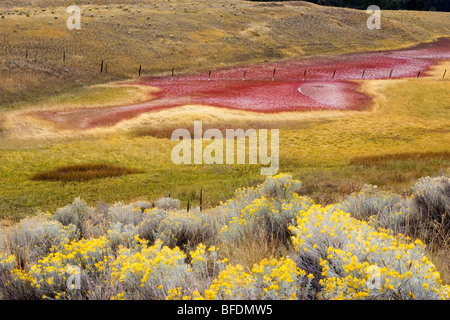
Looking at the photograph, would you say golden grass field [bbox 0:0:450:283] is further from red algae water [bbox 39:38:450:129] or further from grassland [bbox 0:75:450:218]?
red algae water [bbox 39:38:450:129]

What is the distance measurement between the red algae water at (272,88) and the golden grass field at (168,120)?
1695 millimetres

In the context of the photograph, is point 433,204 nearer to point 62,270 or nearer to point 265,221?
point 265,221

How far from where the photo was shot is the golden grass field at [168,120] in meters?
18.8

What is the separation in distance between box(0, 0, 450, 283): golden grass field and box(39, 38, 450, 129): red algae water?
66.7 inches

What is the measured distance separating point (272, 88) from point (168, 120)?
1498 centimetres

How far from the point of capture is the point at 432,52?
73812mm

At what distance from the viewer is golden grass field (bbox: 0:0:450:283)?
741 inches

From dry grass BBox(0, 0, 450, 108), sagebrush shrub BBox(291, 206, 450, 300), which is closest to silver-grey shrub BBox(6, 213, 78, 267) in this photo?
sagebrush shrub BBox(291, 206, 450, 300)

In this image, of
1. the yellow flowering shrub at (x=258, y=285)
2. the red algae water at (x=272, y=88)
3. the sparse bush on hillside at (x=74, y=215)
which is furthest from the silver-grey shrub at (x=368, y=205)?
the red algae water at (x=272, y=88)

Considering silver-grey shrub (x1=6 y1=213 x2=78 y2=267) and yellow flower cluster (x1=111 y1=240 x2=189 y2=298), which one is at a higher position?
yellow flower cluster (x1=111 y1=240 x2=189 y2=298)

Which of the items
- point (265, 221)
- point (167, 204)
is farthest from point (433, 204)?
point (167, 204)

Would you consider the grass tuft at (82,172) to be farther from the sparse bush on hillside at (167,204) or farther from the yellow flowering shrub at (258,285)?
the yellow flowering shrub at (258,285)

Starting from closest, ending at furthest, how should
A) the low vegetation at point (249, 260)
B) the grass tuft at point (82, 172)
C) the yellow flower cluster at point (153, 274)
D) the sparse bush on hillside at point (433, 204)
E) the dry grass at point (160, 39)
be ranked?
the low vegetation at point (249, 260)
the yellow flower cluster at point (153, 274)
the sparse bush on hillside at point (433, 204)
the grass tuft at point (82, 172)
the dry grass at point (160, 39)
